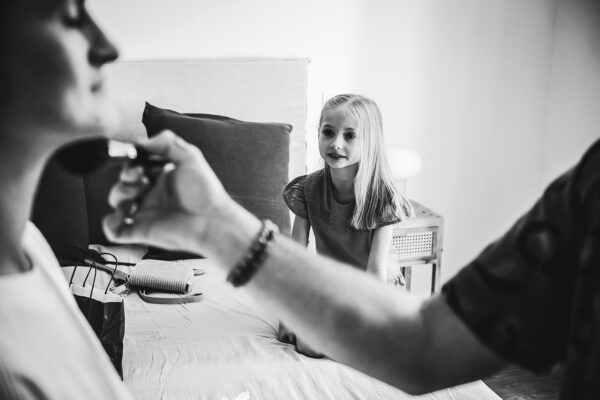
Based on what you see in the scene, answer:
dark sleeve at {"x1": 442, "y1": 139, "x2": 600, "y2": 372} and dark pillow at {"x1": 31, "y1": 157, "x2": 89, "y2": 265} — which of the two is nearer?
dark sleeve at {"x1": 442, "y1": 139, "x2": 600, "y2": 372}

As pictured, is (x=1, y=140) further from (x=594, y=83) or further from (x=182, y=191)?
(x=594, y=83)

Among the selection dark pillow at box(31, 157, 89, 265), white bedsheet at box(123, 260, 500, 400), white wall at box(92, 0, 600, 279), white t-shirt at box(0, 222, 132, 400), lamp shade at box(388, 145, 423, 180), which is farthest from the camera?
white wall at box(92, 0, 600, 279)

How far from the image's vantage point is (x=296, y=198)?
2.18 metres

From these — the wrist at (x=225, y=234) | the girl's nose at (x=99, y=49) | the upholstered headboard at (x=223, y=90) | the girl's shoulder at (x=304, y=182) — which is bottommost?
the girl's shoulder at (x=304, y=182)

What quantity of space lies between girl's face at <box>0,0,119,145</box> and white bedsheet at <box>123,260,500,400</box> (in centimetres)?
92

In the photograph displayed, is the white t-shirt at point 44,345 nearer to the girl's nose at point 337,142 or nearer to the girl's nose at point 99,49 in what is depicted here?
the girl's nose at point 99,49

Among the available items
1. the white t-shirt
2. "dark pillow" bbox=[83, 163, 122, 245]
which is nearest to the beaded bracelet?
the white t-shirt

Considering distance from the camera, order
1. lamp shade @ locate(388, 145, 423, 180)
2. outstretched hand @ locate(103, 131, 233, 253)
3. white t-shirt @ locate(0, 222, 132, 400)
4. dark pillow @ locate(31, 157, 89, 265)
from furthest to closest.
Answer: lamp shade @ locate(388, 145, 423, 180)
dark pillow @ locate(31, 157, 89, 265)
outstretched hand @ locate(103, 131, 233, 253)
white t-shirt @ locate(0, 222, 132, 400)

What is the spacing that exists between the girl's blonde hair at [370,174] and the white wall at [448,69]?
2.16 ft

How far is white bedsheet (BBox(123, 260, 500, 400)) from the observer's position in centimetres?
137

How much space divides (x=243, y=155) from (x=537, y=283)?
1688mm

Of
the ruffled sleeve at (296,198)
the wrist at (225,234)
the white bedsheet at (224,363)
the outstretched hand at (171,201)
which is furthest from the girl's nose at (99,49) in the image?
the ruffled sleeve at (296,198)

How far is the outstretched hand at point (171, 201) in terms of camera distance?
2.28 feet

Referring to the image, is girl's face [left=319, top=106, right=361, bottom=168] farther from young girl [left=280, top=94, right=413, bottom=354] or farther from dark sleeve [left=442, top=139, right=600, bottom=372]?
dark sleeve [left=442, top=139, right=600, bottom=372]
